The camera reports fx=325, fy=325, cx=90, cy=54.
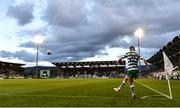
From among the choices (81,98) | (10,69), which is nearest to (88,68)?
(10,69)

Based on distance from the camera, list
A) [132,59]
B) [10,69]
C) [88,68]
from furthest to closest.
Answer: [88,68], [10,69], [132,59]

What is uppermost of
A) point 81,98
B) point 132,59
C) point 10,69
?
point 10,69

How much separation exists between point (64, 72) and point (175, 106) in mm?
152955

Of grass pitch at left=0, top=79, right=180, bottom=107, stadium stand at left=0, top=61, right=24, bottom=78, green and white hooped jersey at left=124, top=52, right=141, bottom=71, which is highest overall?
stadium stand at left=0, top=61, right=24, bottom=78

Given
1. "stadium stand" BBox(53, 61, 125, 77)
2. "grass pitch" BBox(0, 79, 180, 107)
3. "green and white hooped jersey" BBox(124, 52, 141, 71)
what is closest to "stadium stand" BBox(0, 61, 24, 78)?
"stadium stand" BBox(53, 61, 125, 77)

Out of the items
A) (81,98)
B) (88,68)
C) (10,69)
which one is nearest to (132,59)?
(81,98)

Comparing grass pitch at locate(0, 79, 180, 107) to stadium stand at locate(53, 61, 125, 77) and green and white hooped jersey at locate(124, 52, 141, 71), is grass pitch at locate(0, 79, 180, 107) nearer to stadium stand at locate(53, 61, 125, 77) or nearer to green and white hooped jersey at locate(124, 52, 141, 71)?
green and white hooped jersey at locate(124, 52, 141, 71)

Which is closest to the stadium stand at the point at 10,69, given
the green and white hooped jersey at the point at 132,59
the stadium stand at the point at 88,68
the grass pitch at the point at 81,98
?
the stadium stand at the point at 88,68

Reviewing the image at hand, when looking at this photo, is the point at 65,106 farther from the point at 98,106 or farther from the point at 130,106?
the point at 130,106

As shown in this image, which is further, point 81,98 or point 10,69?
point 10,69

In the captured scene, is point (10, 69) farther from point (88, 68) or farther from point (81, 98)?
point (81, 98)

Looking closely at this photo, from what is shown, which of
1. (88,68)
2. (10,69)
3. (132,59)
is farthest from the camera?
(88,68)

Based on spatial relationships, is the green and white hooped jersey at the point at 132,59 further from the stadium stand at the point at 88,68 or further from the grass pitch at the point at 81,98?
the stadium stand at the point at 88,68

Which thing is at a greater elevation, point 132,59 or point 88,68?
point 88,68
